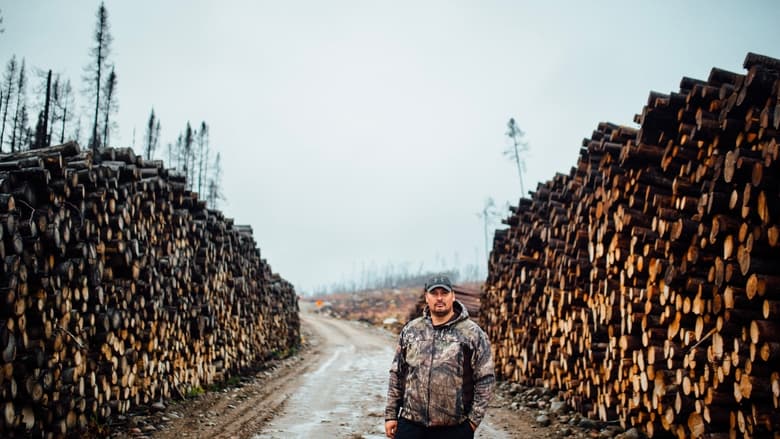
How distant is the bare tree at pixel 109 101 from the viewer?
1129 inches

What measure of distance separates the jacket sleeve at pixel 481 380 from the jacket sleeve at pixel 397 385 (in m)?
0.60

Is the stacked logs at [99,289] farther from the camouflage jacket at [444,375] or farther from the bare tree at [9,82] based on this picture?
the bare tree at [9,82]

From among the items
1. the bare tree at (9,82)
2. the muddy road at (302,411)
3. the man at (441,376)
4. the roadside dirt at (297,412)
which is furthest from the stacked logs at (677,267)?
the bare tree at (9,82)

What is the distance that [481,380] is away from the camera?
3975 millimetres

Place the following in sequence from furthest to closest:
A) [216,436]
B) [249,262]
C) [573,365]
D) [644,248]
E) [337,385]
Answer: [249,262] < [337,385] < [573,365] < [216,436] < [644,248]

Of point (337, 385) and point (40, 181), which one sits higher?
point (40, 181)

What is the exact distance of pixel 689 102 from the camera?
584 cm

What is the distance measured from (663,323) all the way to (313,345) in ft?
64.1

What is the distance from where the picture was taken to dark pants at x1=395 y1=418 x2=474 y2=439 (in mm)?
3863

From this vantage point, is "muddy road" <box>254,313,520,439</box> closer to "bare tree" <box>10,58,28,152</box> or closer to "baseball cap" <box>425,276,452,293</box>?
"baseball cap" <box>425,276,452,293</box>

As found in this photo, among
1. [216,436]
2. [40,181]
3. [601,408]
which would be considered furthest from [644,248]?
[40,181]

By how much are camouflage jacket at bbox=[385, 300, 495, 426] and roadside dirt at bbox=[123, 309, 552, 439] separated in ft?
11.7

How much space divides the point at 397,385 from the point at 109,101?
3142 cm

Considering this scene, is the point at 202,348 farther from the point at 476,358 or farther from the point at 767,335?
the point at 767,335
